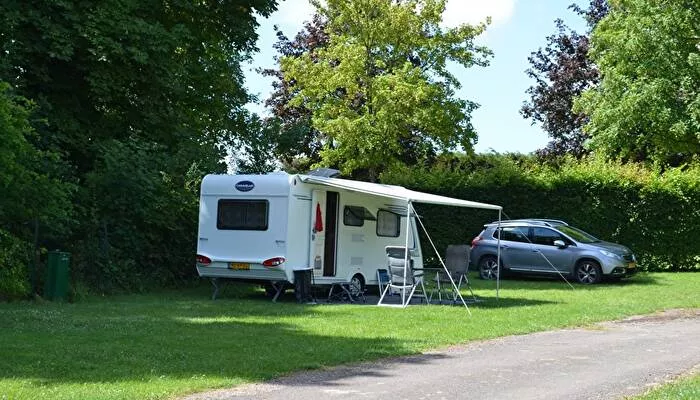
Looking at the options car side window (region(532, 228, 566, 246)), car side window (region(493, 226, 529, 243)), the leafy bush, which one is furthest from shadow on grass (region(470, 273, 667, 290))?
the leafy bush

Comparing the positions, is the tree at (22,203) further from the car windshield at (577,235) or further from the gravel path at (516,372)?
the car windshield at (577,235)

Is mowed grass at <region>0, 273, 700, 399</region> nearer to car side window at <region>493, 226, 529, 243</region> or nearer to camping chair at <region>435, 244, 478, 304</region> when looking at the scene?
camping chair at <region>435, 244, 478, 304</region>

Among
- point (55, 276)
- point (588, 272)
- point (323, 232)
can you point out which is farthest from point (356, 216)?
point (588, 272)

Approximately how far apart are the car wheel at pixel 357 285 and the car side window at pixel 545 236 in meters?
6.36

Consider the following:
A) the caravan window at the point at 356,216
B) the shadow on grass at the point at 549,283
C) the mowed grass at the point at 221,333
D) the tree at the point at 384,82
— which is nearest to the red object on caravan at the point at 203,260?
the mowed grass at the point at 221,333

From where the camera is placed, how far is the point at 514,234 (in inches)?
970

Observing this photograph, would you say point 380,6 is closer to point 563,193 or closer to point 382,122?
point 382,122

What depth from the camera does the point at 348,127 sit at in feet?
104

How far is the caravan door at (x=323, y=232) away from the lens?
60.3 ft

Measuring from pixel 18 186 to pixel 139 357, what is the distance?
Answer: 7.07m

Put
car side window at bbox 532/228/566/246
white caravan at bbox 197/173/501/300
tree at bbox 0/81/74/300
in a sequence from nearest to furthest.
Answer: tree at bbox 0/81/74/300
white caravan at bbox 197/173/501/300
car side window at bbox 532/228/566/246

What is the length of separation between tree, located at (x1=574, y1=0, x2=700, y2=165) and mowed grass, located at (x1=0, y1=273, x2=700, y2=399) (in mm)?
12936

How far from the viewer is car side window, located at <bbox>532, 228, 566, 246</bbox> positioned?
945 inches

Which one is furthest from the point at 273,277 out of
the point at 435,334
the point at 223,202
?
the point at 435,334
